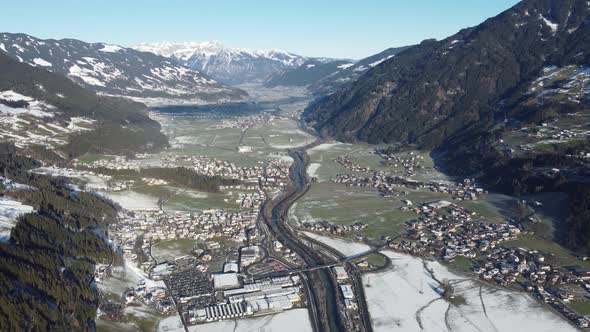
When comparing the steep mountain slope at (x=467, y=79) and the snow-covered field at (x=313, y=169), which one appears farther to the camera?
the steep mountain slope at (x=467, y=79)

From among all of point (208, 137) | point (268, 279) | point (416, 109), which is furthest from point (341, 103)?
point (268, 279)

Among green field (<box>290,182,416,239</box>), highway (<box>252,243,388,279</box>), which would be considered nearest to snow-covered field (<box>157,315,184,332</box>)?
highway (<box>252,243,388,279</box>)

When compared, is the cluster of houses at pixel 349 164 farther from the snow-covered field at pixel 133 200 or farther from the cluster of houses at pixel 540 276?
the cluster of houses at pixel 540 276

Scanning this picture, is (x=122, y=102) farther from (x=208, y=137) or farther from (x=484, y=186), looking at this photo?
(x=484, y=186)

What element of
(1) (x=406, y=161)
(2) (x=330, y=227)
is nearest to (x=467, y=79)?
(1) (x=406, y=161)

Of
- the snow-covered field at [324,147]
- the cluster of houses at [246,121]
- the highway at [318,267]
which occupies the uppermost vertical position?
the cluster of houses at [246,121]

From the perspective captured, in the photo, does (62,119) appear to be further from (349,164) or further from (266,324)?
(266,324)

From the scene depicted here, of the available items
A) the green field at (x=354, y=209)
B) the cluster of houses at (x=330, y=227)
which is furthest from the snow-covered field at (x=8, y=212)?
the cluster of houses at (x=330, y=227)
